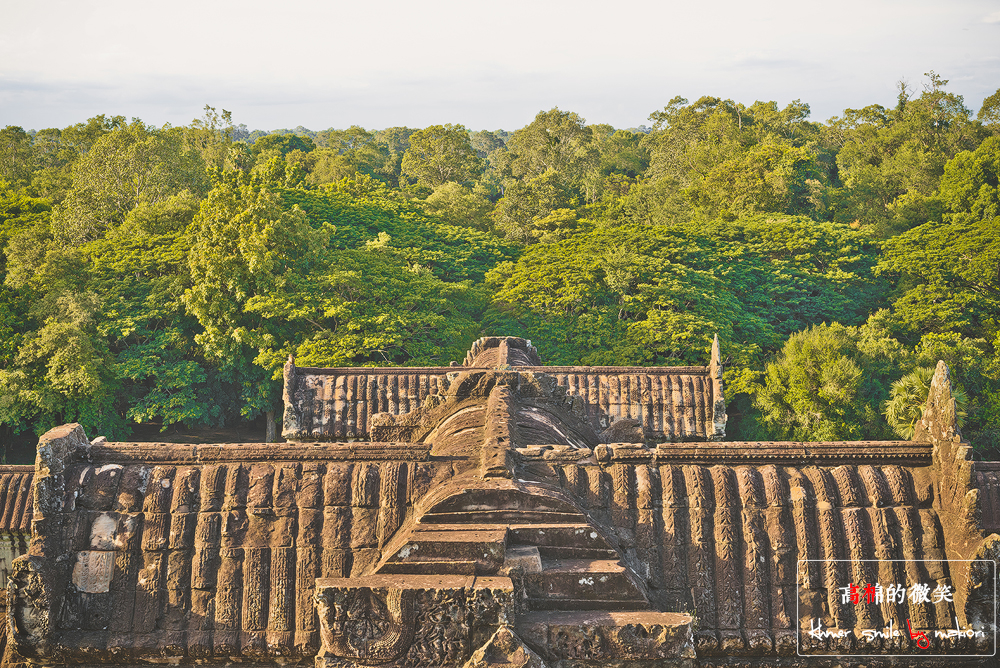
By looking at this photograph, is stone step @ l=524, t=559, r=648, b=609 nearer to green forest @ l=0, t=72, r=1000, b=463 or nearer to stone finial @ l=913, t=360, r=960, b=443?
stone finial @ l=913, t=360, r=960, b=443

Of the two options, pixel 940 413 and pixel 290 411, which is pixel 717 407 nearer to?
pixel 290 411

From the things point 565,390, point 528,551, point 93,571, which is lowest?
point 93,571

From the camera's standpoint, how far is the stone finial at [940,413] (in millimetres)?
6535

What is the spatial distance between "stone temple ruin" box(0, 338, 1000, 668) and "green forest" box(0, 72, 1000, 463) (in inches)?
716

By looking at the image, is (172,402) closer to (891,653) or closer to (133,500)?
(133,500)

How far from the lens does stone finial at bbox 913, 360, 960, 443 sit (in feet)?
21.4

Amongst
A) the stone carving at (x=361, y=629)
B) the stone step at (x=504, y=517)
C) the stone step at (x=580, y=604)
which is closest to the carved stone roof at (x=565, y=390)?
the stone step at (x=504, y=517)

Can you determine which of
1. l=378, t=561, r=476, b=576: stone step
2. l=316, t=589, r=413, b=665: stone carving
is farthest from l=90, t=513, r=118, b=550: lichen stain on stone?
l=378, t=561, r=476, b=576: stone step

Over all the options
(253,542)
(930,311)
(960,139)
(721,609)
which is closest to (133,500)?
(253,542)

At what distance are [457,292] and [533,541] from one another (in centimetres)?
2870

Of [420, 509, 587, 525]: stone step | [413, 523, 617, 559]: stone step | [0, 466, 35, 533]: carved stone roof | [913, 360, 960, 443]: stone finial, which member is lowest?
[0, 466, 35, 533]: carved stone roof

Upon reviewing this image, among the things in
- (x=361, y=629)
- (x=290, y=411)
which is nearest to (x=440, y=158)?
(x=290, y=411)

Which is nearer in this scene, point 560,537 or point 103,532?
point 560,537

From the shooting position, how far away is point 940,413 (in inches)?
264
